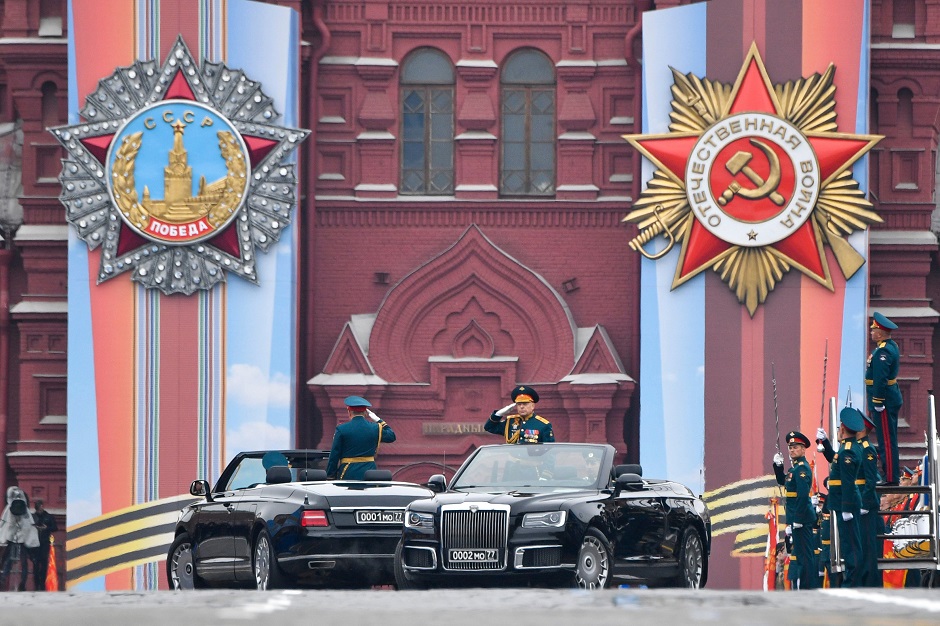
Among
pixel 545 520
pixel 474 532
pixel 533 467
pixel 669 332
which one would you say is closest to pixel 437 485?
pixel 533 467

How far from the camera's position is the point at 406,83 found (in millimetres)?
27266

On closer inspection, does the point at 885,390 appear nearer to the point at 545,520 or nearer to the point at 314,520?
the point at 545,520

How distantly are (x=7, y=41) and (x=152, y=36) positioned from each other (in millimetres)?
2966

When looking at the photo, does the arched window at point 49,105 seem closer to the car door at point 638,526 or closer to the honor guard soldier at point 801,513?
the honor guard soldier at point 801,513

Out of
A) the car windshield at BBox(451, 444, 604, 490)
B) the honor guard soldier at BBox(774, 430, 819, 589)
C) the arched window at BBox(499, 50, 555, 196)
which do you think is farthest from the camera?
the arched window at BBox(499, 50, 555, 196)

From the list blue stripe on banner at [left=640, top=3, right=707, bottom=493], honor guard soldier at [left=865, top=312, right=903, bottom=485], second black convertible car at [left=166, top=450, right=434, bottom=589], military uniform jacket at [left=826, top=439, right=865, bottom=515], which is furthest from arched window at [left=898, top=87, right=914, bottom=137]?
second black convertible car at [left=166, top=450, right=434, bottom=589]

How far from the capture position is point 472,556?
14180 mm

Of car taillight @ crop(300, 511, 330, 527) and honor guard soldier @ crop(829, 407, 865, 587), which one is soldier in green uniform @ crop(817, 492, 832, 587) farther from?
car taillight @ crop(300, 511, 330, 527)

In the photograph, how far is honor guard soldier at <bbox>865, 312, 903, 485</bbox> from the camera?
17.1 metres

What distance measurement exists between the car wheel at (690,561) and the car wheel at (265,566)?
3.25 meters

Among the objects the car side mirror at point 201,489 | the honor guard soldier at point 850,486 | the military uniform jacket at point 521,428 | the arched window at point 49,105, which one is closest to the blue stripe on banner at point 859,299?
the military uniform jacket at point 521,428

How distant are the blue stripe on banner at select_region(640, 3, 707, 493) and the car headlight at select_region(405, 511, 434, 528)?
11.0 m

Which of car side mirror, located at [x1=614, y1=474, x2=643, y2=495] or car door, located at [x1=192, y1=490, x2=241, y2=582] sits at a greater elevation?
car side mirror, located at [x1=614, y1=474, x2=643, y2=495]

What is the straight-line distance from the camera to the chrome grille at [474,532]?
14.1 meters
